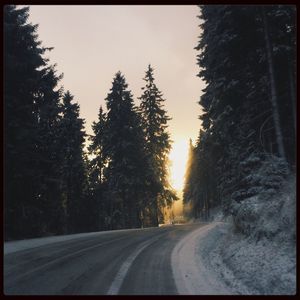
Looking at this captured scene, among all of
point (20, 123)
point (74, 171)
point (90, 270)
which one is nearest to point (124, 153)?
point (74, 171)

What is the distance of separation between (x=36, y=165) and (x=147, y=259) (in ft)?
44.7

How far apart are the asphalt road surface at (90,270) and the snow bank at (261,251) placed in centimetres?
166

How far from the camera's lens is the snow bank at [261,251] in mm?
9102

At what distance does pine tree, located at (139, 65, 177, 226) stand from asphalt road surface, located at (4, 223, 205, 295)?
30399 millimetres

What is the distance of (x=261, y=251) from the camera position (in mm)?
11727

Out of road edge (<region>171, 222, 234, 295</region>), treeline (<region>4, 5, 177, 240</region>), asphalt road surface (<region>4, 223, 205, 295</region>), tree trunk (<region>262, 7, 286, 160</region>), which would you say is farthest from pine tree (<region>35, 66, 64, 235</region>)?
tree trunk (<region>262, 7, 286, 160</region>)

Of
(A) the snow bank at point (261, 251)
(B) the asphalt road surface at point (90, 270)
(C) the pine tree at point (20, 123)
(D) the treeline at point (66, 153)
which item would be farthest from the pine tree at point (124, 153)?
(A) the snow bank at point (261, 251)

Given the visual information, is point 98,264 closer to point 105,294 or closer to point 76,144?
point 105,294

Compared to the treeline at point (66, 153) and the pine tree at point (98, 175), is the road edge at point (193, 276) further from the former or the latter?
the pine tree at point (98, 175)

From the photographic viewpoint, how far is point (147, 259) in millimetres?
14000

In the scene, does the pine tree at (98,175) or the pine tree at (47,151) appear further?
the pine tree at (98,175)

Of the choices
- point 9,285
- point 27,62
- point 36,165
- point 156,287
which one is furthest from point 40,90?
point 156,287

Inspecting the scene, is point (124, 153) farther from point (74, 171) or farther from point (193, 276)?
point (193, 276)

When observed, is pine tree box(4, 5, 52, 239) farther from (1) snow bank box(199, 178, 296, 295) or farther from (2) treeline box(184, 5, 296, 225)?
(1) snow bank box(199, 178, 296, 295)
